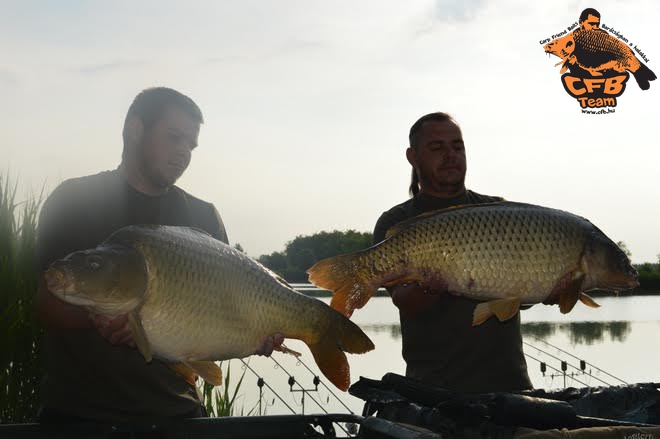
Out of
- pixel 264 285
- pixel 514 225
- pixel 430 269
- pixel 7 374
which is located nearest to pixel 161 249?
pixel 264 285

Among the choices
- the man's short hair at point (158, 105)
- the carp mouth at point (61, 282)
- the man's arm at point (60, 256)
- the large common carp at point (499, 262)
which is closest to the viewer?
the carp mouth at point (61, 282)

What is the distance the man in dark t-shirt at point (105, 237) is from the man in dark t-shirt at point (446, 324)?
68cm

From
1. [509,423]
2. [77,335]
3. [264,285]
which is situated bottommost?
[509,423]

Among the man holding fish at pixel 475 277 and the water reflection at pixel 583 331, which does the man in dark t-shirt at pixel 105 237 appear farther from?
the water reflection at pixel 583 331

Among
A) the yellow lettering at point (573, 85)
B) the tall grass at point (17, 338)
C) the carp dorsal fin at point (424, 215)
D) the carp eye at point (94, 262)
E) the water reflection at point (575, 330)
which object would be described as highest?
the yellow lettering at point (573, 85)

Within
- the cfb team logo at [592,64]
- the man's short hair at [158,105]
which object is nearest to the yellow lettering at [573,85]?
the cfb team logo at [592,64]

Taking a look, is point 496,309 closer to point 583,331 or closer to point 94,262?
point 94,262

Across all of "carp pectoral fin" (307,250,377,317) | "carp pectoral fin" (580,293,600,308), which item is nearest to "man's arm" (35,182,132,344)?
"carp pectoral fin" (307,250,377,317)

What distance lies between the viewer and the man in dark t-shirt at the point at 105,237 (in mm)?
1798

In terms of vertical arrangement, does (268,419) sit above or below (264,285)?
below

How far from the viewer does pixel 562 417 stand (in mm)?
1559

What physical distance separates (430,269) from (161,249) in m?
0.84

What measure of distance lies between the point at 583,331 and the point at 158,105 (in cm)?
1569

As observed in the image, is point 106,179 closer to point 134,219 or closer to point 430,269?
point 134,219
